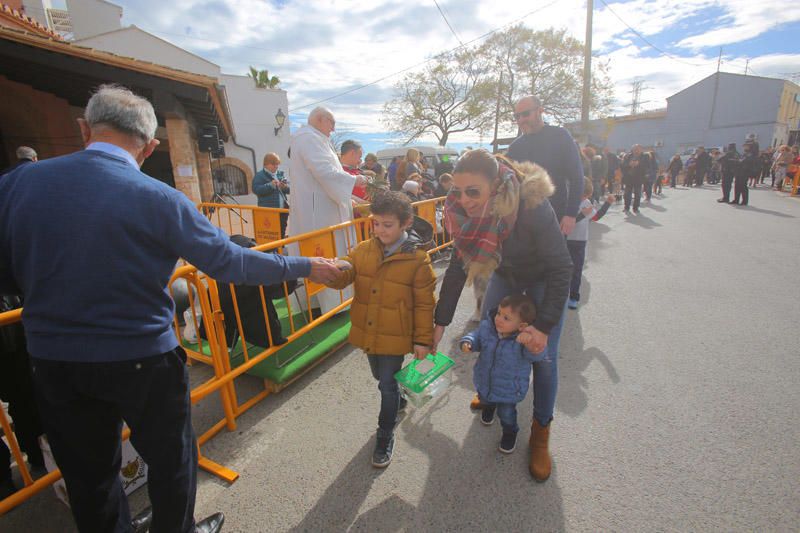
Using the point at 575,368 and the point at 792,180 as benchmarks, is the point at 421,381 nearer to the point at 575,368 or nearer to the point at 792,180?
the point at 575,368

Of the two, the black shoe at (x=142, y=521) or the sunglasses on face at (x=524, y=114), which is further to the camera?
the sunglasses on face at (x=524, y=114)

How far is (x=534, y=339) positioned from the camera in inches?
79.4

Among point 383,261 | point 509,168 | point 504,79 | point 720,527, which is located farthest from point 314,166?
point 504,79

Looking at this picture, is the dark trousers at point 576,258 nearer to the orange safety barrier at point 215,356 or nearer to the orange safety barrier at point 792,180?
the orange safety barrier at point 215,356

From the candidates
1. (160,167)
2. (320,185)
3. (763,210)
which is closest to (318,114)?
(320,185)

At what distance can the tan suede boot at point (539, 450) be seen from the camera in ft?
7.27

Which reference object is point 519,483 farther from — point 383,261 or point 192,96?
point 192,96

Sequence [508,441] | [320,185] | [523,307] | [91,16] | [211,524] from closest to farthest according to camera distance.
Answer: [211,524], [523,307], [508,441], [320,185], [91,16]

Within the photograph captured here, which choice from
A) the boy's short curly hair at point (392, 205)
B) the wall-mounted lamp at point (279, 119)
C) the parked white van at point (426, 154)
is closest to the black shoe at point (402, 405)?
the boy's short curly hair at point (392, 205)

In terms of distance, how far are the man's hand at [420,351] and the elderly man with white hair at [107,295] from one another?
106 cm

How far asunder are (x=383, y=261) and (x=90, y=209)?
4.50ft

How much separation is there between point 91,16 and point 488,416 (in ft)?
91.9

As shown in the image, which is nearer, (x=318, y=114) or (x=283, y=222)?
(x=318, y=114)

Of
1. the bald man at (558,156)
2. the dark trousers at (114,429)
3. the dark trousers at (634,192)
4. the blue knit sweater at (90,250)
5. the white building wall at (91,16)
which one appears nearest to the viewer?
the blue knit sweater at (90,250)
